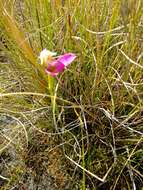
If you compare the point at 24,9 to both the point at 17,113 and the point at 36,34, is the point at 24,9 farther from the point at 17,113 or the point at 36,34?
the point at 17,113

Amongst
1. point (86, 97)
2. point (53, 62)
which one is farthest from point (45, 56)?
point (86, 97)

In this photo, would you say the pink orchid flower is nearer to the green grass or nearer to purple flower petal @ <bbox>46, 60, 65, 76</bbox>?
purple flower petal @ <bbox>46, 60, 65, 76</bbox>

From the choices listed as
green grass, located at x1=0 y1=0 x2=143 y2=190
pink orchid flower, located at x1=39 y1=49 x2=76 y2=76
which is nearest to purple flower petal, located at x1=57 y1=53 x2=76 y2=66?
pink orchid flower, located at x1=39 y1=49 x2=76 y2=76

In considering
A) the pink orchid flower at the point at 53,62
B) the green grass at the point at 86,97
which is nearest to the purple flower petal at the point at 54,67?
the pink orchid flower at the point at 53,62

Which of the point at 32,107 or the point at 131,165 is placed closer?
the point at 131,165

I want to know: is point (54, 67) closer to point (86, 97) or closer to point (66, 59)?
point (66, 59)

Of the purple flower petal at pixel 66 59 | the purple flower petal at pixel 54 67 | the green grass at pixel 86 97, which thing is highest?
the purple flower petal at pixel 66 59

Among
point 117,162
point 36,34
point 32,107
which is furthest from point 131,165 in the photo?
point 36,34

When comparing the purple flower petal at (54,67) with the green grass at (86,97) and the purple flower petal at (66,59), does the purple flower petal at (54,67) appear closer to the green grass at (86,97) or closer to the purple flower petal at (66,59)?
the purple flower petal at (66,59)
